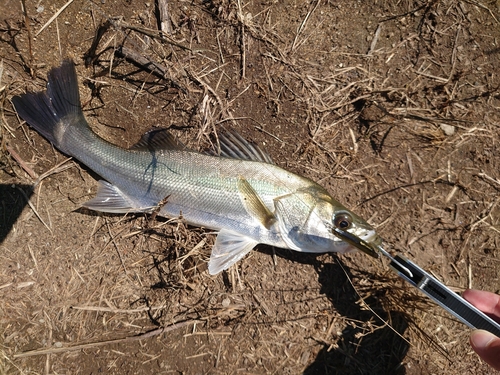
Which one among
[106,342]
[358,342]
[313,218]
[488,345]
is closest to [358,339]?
[358,342]

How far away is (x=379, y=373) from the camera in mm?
3641

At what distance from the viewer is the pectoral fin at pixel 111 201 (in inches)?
138

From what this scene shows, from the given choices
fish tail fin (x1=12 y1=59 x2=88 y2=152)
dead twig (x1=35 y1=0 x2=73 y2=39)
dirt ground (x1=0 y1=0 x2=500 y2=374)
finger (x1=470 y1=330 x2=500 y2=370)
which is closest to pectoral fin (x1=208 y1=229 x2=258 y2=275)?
dirt ground (x1=0 y1=0 x2=500 y2=374)

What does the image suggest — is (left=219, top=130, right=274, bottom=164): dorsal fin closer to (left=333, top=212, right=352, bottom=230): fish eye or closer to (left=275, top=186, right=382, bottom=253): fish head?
(left=275, top=186, right=382, bottom=253): fish head

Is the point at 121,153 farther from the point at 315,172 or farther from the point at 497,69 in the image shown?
the point at 497,69

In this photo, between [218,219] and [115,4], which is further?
[115,4]

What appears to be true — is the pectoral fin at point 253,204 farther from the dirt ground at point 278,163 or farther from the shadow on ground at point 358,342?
the shadow on ground at point 358,342

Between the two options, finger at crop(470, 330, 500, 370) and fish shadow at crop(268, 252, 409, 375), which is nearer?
finger at crop(470, 330, 500, 370)

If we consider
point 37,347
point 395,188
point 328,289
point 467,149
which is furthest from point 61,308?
point 467,149

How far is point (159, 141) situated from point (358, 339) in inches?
110

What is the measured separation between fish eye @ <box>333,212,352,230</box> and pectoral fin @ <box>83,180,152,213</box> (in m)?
1.78

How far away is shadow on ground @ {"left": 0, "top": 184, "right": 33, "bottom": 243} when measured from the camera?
11.9 feet

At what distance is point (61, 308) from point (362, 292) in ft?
9.83

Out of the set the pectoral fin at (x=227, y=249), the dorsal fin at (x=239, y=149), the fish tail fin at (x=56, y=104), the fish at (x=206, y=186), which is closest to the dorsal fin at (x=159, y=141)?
the fish at (x=206, y=186)
